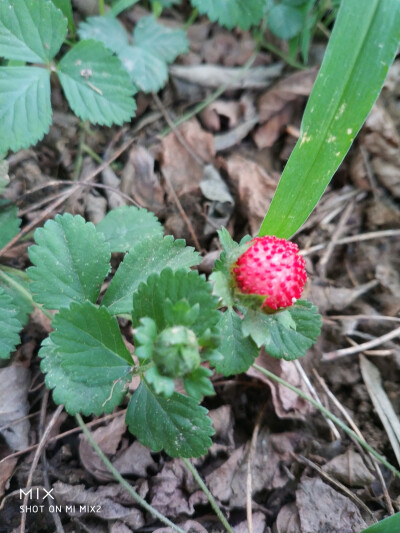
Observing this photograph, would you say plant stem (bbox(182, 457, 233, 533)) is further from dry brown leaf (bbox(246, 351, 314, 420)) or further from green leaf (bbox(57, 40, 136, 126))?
green leaf (bbox(57, 40, 136, 126))

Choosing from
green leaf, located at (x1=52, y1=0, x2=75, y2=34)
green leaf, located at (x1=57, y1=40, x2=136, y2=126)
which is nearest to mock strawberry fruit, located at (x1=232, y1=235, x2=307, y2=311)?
green leaf, located at (x1=57, y1=40, x2=136, y2=126)

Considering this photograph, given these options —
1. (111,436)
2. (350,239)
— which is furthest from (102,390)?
(350,239)

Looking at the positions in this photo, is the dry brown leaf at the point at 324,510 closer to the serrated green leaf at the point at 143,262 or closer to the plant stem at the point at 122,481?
the plant stem at the point at 122,481

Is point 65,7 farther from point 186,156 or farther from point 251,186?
point 251,186

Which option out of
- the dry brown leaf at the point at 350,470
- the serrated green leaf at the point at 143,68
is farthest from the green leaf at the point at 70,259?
the dry brown leaf at the point at 350,470

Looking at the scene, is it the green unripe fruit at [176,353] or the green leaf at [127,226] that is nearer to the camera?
the green unripe fruit at [176,353]

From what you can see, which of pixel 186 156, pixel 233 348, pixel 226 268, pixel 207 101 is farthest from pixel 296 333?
pixel 207 101

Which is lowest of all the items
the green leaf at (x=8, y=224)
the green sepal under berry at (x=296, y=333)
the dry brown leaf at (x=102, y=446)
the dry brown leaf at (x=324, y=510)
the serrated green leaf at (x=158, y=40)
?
the dry brown leaf at (x=324, y=510)
